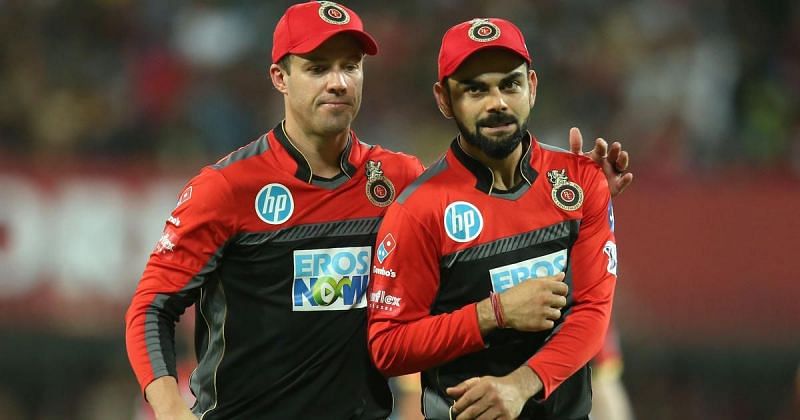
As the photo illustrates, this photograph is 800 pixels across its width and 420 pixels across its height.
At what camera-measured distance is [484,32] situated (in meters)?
4.24

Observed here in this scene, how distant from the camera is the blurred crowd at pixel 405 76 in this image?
32.1 ft

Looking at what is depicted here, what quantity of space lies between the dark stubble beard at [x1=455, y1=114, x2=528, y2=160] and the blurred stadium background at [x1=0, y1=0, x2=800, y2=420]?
4591 millimetres

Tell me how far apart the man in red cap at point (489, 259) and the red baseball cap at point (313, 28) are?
1.35 ft

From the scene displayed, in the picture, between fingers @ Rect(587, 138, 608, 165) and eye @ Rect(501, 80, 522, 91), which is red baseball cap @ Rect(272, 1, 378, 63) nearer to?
eye @ Rect(501, 80, 522, 91)

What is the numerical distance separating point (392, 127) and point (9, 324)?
10.5 feet

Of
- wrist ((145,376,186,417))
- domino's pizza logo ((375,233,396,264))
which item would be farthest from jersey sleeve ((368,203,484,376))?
wrist ((145,376,186,417))

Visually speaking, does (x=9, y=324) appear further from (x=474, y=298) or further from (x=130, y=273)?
(x=474, y=298)

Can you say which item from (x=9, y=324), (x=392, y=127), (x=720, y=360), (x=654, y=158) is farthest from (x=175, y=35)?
(x=720, y=360)

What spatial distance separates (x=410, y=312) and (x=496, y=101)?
0.73 meters

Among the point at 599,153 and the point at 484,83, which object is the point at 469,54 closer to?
the point at 484,83

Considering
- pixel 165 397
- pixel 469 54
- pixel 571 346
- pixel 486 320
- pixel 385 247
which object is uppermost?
pixel 469 54

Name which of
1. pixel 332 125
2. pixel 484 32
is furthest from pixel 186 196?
pixel 484 32

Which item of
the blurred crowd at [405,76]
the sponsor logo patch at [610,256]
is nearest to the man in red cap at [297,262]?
the sponsor logo patch at [610,256]

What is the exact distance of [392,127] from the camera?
1016 cm
